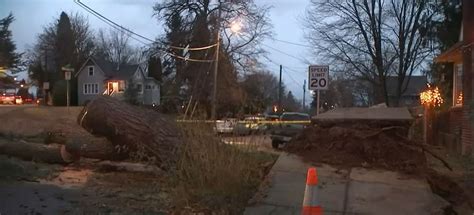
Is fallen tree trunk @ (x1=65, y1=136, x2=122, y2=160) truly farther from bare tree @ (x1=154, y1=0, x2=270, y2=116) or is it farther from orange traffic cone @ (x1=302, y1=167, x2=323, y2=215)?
bare tree @ (x1=154, y1=0, x2=270, y2=116)

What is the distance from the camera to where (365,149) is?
9.45 m

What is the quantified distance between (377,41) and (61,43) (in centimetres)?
5141

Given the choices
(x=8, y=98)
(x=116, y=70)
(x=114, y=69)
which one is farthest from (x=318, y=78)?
(x=8, y=98)

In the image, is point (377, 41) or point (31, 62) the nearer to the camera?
point (377, 41)

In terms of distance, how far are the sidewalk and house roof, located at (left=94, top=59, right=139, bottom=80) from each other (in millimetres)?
68641

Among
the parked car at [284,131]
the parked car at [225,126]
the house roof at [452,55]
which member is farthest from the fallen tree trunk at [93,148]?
the house roof at [452,55]

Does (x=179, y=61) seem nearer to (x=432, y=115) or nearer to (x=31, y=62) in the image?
(x=432, y=115)

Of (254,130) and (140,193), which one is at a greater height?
(254,130)

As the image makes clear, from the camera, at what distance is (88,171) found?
1185 cm

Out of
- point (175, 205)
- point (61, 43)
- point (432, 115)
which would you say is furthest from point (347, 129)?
point (61, 43)

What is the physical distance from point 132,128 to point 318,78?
24.5ft

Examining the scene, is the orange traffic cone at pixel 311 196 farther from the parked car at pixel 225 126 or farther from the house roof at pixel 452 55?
the house roof at pixel 452 55

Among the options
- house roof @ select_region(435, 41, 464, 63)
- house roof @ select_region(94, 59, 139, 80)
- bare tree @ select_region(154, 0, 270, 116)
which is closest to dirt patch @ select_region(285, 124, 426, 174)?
house roof @ select_region(435, 41, 464, 63)

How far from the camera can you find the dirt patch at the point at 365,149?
9234 mm
